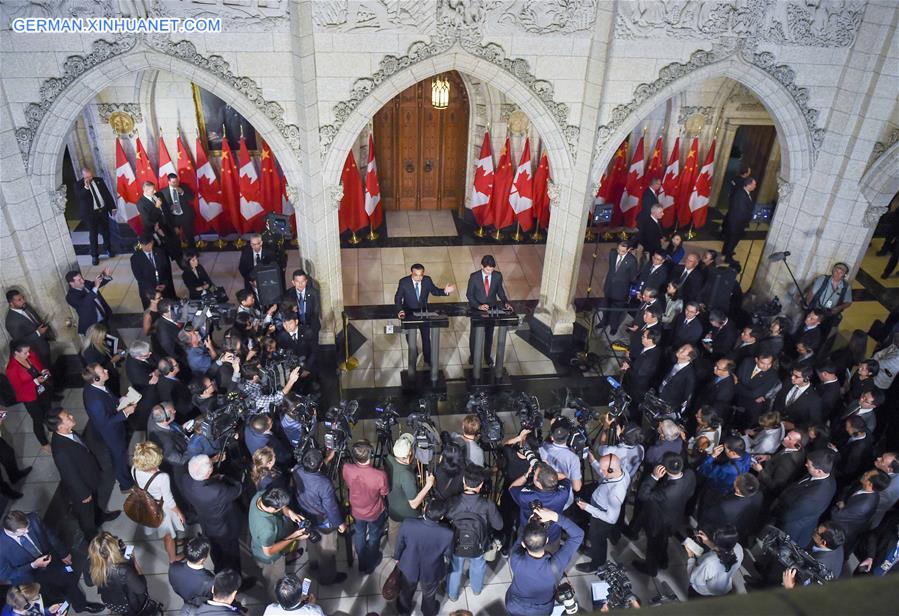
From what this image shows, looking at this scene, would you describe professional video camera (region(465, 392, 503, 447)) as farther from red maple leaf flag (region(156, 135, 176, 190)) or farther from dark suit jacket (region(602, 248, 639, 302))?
red maple leaf flag (region(156, 135, 176, 190))

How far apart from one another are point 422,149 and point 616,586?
856cm

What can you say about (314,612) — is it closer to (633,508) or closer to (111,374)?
(633,508)

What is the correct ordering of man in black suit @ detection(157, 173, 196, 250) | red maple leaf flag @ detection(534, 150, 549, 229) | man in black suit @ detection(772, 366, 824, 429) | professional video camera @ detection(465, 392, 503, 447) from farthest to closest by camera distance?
red maple leaf flag @ detection(534, 150, 549, 229) → man in black suit @ detection(157, 173, 196, 250) → man in black suit @ detection(772, 366, 824, 429) → professional video camera @ detection(465, 392, 503, 447)

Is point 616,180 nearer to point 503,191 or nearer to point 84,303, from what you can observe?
point 503,191

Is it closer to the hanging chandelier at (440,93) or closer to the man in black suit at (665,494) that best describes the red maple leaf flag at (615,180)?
the hanging chandelier at (440,93)

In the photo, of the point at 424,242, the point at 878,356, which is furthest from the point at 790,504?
the point at 424,242

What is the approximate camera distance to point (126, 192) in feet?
33.3

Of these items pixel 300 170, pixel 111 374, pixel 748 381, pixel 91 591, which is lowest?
pixel 91 591

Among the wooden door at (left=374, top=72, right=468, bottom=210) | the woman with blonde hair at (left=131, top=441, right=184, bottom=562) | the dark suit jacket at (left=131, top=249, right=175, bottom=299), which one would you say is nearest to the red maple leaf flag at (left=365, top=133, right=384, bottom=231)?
the wooden door at (left=374, top=72, right=468, bottom=210)

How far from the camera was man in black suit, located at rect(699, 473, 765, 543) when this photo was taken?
4801 mm

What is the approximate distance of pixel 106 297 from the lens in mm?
9406

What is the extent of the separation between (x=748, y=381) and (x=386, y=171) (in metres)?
7.21

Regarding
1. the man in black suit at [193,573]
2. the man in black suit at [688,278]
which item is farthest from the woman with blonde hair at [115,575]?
the man in black suit at [688,278]

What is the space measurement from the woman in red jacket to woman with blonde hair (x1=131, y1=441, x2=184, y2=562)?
207 centimetres
